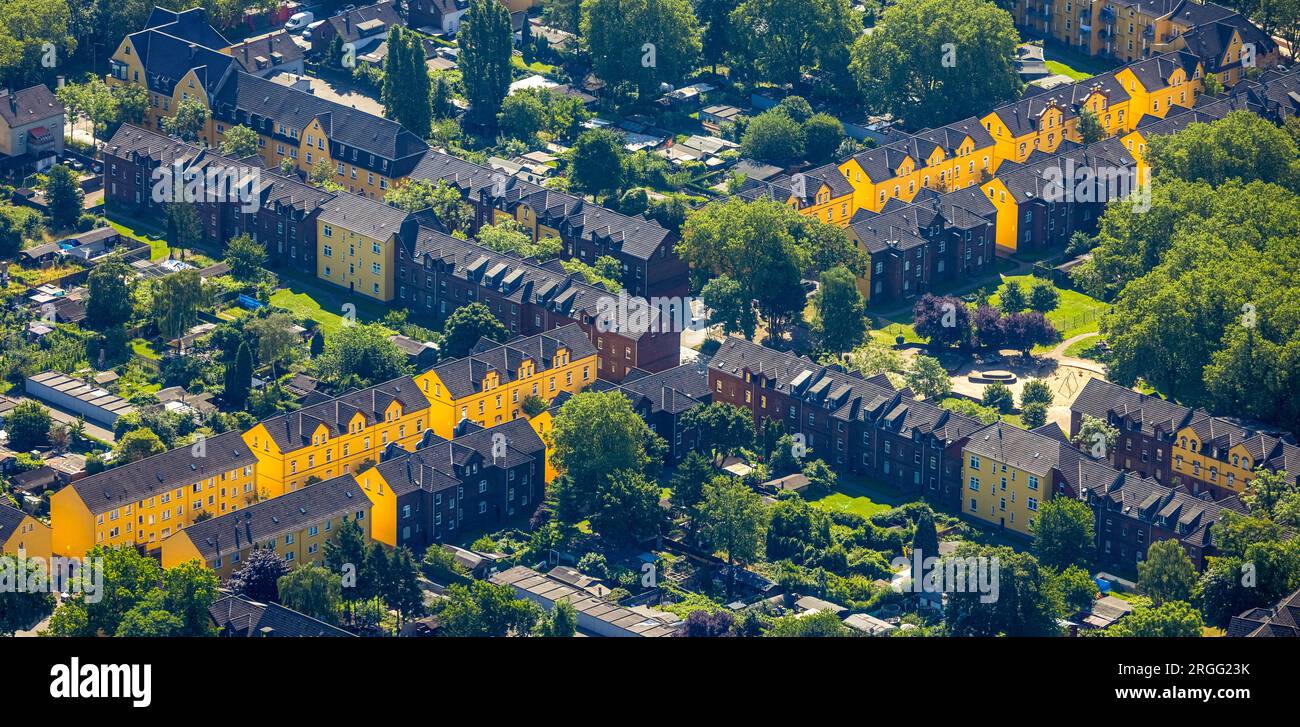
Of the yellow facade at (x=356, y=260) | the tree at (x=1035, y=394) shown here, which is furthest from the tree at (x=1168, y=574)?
the yellow facade at (x=356, y=260)

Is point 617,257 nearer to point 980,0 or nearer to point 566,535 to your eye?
point 566,535

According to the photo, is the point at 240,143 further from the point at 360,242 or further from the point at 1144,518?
the point at 1144,518

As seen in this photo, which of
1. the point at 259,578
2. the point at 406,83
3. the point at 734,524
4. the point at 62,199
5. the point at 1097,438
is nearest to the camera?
the point at 259,578

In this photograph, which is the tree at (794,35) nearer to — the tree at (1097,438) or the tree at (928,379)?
the tree at (928,379)

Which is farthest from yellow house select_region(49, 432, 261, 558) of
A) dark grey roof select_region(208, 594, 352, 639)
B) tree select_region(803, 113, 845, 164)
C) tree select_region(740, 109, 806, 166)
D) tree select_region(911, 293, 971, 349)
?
tree select_region(803, 113, 845, 164)

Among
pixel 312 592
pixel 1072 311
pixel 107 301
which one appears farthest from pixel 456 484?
pixel 1072 311
